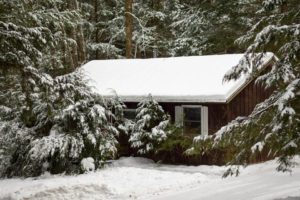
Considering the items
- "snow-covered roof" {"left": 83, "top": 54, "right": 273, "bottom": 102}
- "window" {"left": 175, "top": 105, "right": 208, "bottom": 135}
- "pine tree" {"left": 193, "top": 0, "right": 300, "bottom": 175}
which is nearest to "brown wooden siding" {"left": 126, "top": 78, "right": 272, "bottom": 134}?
"window" {"left": 175, "top": 105, "right": 208, "bottom": 135}

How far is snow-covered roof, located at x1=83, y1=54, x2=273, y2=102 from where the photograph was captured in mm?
17297

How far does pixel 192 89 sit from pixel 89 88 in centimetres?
383

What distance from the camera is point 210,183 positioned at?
1449 centimetres

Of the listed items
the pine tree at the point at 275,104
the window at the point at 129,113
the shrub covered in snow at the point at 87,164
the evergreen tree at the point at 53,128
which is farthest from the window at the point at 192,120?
the pine tree at the point at 275,104

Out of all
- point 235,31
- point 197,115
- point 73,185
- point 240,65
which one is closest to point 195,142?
point 240,65

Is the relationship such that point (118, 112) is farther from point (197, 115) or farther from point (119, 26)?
point (119, 26)

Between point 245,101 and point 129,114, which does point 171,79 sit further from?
point 245,101

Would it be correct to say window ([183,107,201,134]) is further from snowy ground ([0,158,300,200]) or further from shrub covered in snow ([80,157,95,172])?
shrub covered in snow ([80,157,95,172])

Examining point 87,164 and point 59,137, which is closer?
point 87,164

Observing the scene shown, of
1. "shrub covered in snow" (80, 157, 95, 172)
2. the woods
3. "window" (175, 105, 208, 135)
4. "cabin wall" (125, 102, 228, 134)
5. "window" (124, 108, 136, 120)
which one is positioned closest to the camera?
the woods

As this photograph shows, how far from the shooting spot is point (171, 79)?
1975 cm

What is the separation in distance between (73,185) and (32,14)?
Result: 468 cm

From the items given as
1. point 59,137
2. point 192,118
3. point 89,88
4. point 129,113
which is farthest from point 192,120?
point 59,137

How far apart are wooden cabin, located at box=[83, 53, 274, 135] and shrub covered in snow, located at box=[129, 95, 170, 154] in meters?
0.40
